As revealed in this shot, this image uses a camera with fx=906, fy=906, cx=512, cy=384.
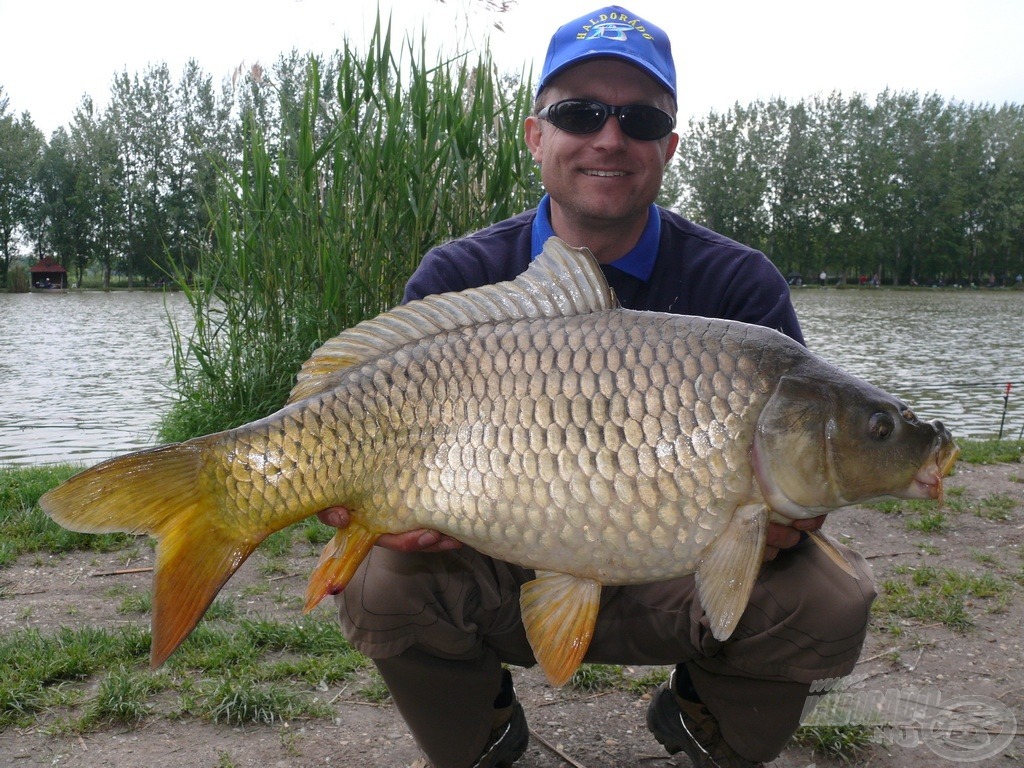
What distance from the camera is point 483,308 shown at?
4.80ft

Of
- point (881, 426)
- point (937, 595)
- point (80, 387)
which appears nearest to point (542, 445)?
point (881, 426)

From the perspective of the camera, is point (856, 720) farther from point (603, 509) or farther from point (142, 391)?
point (142, 391)

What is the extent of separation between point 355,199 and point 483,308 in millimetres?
2524

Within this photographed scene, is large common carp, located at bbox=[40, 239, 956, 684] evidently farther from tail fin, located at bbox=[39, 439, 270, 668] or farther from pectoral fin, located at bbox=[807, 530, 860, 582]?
pectoral fin, located at bbox=[807, 530, 860, 582]

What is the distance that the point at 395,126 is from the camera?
3.64 m

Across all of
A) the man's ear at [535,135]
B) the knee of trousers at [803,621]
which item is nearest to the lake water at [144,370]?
the man's ear at [535,135]

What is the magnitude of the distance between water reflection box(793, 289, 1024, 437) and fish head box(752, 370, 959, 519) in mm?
4912

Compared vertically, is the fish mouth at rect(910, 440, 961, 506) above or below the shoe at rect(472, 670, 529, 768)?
above

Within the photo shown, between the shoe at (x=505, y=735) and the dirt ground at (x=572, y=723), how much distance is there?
0.25ft

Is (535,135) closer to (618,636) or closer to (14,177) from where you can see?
(618,636)

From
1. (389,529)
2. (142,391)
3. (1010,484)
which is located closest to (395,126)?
(389,529)

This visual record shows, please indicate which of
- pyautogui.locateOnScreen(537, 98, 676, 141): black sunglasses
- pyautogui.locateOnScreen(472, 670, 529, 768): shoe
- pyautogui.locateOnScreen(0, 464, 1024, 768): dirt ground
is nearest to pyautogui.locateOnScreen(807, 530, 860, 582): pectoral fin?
pyautogui.locateOnScreen(0, 464, 1024, 768): dirt ground

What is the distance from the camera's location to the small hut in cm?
3572

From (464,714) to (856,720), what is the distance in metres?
0.80
